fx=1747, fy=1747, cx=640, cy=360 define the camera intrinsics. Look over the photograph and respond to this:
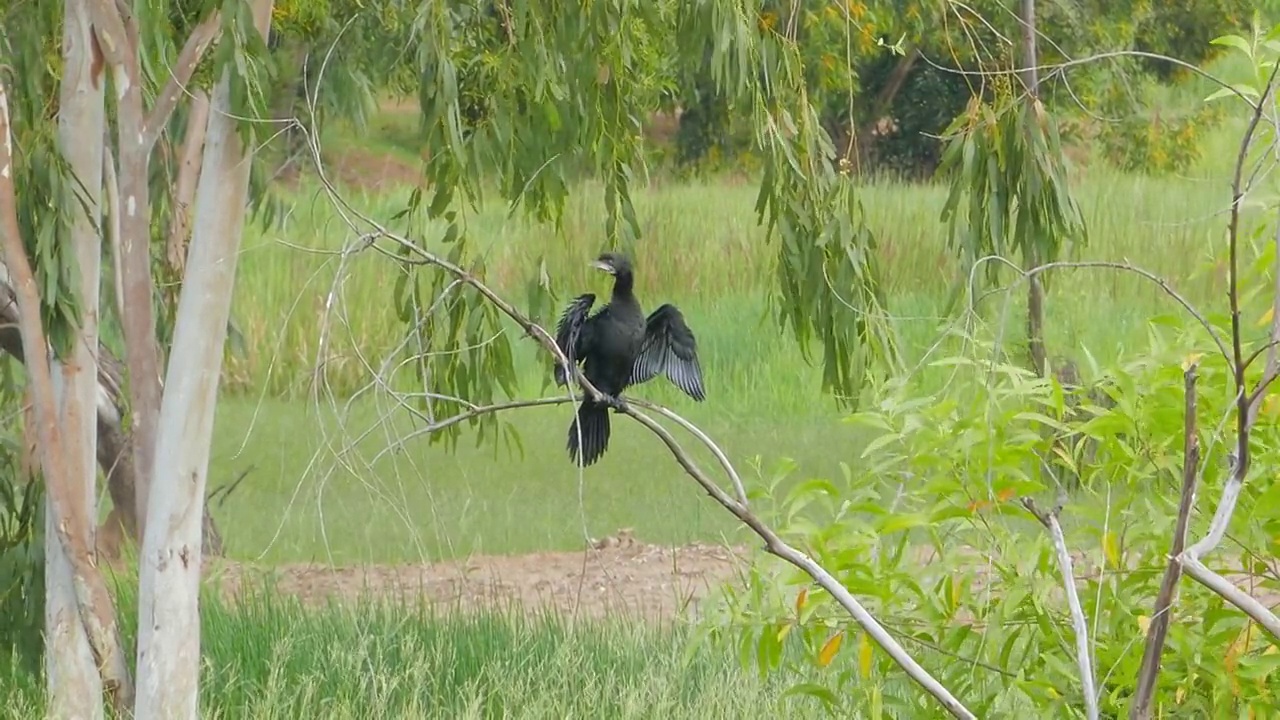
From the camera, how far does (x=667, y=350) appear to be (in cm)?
499

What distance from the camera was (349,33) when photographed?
6938mm

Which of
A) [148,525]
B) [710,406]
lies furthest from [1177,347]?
[710,406]

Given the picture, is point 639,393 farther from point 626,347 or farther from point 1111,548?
point 1111,548

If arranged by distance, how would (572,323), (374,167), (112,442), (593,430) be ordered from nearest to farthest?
1. (572,323)
2. (593,430)
3. (112,442)
4. (374,167)

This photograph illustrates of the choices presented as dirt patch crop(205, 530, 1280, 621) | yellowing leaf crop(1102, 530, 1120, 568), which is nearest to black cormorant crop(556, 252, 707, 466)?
dirt patch crop(205, 530, 1280, 621)

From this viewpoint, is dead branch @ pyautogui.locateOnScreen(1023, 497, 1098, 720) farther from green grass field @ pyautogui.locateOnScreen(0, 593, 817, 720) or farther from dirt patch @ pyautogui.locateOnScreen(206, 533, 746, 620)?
dirt patch @ pyautogui.locateOnScreen(206, 533, 746, 620)

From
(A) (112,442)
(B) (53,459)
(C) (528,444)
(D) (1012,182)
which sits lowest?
(C) (528,444)

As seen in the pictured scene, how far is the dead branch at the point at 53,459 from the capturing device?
387cm

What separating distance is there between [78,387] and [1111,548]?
8.81ft

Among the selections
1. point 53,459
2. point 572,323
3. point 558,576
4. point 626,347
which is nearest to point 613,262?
point 626,347

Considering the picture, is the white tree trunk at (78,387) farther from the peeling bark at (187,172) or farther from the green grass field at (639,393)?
the green grass field at (639,393)

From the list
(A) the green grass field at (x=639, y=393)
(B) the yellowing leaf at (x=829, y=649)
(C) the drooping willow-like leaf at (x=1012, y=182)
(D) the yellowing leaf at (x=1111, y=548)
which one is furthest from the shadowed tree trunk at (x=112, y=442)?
(D) the yellowing leaf at (x=1111, y=548)

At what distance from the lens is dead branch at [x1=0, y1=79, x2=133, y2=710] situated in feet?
12.7

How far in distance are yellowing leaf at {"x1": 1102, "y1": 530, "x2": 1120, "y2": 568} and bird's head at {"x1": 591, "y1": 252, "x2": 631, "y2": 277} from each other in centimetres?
247
